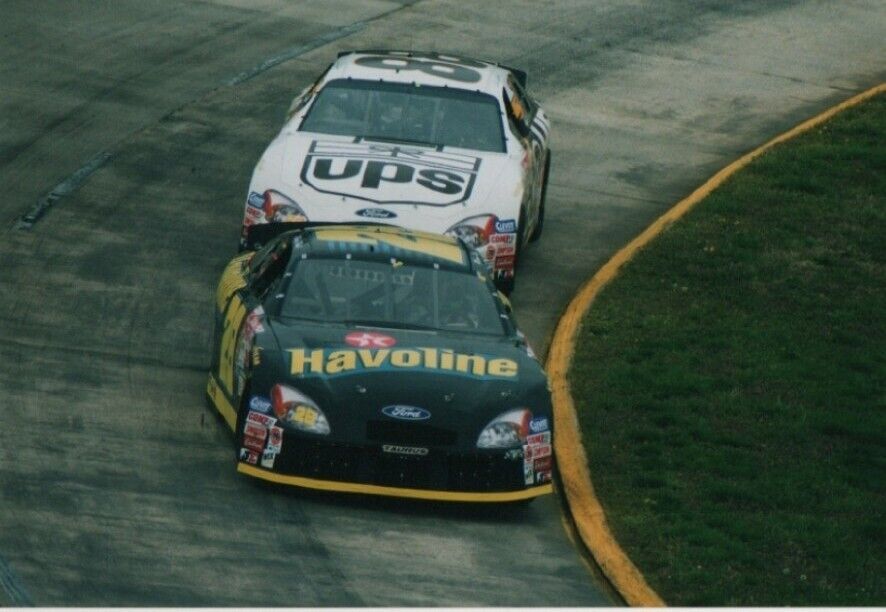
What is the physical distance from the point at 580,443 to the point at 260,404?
236cm

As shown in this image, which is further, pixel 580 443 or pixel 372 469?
pixel 580 443

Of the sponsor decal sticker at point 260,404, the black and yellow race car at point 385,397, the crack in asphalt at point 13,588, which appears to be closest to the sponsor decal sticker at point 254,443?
the black and yellow race car at point 385,397

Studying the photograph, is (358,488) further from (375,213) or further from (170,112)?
(170,112)

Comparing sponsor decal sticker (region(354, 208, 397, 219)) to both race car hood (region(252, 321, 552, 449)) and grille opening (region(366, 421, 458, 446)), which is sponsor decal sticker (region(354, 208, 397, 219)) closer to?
race car hood (region(252, 321, 552, 449))

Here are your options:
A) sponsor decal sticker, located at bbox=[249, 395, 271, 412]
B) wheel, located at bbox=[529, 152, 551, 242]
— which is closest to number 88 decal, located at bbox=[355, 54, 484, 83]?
wheel, located at bbox=[529, 152, 551, 242]

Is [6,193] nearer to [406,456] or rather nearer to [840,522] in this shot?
[406,456]

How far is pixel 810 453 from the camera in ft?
44.4

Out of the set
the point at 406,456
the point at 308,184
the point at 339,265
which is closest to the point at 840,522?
the point at 406,456

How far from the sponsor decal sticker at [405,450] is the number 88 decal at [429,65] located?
6457mm

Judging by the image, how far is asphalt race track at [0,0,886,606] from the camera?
37.8 ft

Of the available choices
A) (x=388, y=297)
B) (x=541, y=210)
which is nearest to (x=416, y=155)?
(x=541, y=210)

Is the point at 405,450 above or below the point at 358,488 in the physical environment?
above

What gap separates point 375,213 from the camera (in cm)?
1577

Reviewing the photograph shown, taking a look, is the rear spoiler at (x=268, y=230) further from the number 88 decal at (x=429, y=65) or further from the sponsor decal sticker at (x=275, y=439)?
the sponsor decal sticker at (x=275, y=439)
